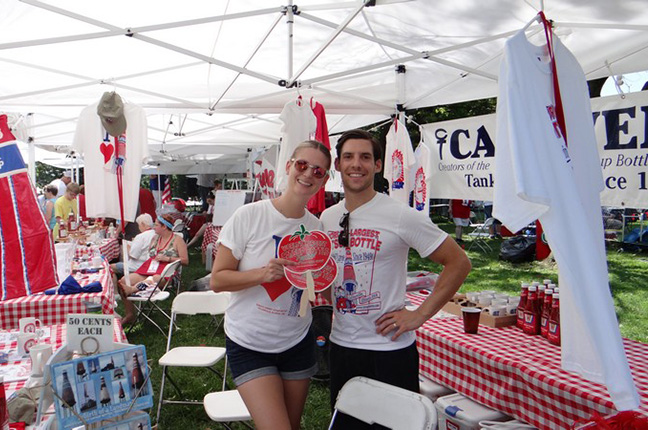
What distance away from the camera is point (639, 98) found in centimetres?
359

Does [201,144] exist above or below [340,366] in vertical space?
above

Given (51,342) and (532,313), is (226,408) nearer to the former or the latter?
(51,342)

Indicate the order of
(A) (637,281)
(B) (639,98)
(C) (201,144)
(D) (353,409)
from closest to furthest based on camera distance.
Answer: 1. (D) (353,409)
2. (B) (639,98)
3. (A) (637,281)
4. (C) (201,144)

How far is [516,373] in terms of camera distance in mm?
2484

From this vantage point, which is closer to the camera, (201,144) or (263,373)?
(263,373)

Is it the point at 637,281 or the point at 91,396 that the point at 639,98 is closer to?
the point at 91,396

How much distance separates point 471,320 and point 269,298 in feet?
5.22

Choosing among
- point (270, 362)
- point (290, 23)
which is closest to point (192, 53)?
point (290, 23)

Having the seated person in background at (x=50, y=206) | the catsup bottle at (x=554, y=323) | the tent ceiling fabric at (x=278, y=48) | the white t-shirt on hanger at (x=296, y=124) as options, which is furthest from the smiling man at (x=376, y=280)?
the seated person in background at (x=50, y=206)

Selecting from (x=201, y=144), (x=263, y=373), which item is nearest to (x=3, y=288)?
(x=263, y=373)

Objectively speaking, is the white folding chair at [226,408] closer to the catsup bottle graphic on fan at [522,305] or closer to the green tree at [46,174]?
the catsup bottle graphic on fan at [522,305]

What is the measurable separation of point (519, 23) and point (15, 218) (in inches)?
141

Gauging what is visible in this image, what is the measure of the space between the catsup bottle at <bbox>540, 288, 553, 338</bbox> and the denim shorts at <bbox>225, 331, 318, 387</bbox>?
4.87ft

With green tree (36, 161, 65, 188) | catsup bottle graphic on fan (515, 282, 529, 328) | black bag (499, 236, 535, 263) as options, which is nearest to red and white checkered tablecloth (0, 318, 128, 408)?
catsup bottle graphic on fan (515, 282, 529, 328)
